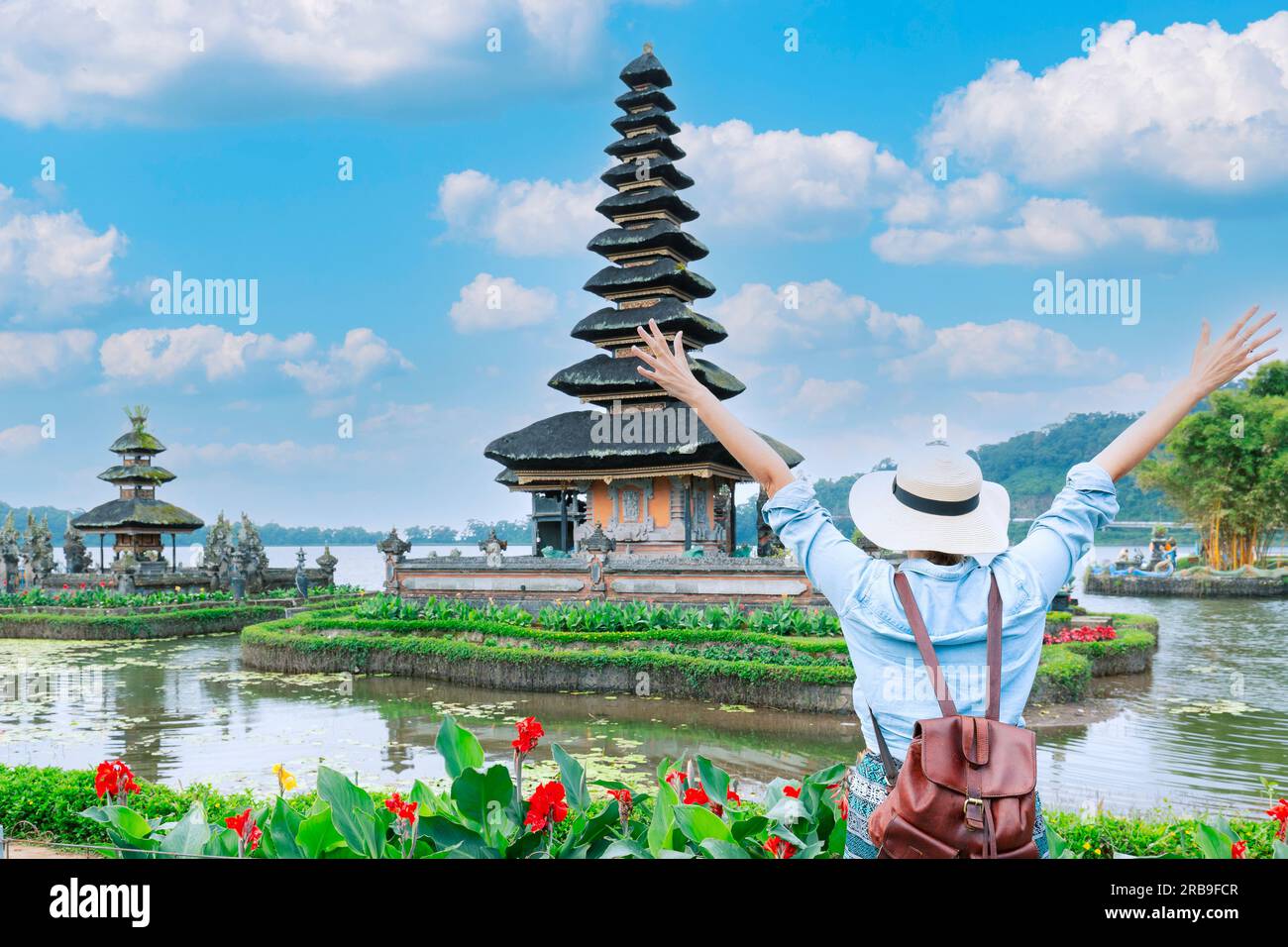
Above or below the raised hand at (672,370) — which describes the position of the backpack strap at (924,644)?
below

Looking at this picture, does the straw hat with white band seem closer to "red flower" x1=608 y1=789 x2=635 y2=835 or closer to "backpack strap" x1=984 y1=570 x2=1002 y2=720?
"backpack strap" x1=984 y1=570 x2=1002 y2=720

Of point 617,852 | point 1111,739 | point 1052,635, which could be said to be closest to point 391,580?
point 1052,635

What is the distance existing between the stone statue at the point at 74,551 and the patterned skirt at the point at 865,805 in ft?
122

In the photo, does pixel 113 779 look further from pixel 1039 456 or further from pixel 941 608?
pixel 1039 456

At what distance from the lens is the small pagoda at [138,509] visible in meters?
32.4

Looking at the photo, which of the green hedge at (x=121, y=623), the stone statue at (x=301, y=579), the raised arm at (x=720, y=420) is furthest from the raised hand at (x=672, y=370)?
the stone statue at (x=301, y=579)

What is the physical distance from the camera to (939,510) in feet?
8.57

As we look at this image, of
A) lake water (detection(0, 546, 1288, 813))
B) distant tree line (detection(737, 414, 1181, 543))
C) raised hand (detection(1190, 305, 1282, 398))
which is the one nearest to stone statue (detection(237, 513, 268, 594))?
lake water (detection(0, 546, 1288, 813))

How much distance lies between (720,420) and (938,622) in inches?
32.2

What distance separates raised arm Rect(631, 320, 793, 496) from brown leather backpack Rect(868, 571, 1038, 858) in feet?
2.67

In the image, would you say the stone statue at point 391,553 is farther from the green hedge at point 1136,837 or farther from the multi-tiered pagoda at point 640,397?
the green hedge at point 1136,837

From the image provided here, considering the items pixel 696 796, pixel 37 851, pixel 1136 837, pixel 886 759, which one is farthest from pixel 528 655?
pixel 886 759

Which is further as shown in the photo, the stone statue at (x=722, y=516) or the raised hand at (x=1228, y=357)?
the stone statue at (x=722, y=516)
